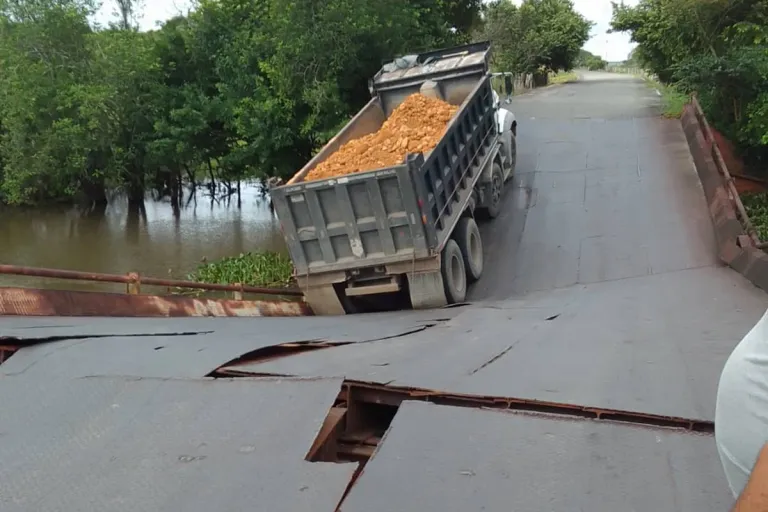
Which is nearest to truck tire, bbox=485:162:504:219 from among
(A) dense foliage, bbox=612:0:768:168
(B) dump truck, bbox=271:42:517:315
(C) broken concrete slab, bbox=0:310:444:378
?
(B) dump truck, bbox=271:42:517:315

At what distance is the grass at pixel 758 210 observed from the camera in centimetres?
1391

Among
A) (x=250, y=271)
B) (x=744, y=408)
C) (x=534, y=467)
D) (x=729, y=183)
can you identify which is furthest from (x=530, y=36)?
(x=744, y=408)

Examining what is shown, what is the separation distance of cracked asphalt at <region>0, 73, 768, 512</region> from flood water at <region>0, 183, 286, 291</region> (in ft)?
42.2

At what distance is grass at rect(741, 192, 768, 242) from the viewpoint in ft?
45.6

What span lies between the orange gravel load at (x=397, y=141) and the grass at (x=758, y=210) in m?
8.29

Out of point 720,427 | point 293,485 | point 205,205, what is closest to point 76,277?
point 293,485

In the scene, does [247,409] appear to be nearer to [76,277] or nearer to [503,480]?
[503,480]

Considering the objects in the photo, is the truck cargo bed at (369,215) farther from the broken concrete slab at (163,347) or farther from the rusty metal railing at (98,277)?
the broken concrete slab at (163,347)

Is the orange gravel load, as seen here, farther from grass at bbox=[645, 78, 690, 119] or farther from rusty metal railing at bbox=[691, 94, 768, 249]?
grass at bbox=[645, 78, 690, 119]

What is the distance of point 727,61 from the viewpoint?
1292 centimetres

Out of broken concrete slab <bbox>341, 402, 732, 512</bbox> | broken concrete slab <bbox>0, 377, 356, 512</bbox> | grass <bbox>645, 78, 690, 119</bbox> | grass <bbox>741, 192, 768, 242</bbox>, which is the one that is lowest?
grass <bbox>741, 192, 768, 242</bbox>

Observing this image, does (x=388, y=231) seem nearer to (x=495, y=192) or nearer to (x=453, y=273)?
(x=453, y=273)

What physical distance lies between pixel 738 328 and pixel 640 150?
901 centimetres

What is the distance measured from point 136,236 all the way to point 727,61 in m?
18.1
